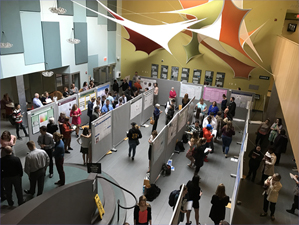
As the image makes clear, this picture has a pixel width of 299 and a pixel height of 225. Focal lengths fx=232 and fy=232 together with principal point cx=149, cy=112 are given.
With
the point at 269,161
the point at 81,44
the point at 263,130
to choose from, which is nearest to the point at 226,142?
the point at 263,130

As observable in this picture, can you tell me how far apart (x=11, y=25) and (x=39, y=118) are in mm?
3941

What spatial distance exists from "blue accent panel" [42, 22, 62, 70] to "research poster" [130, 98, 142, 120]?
15.1 ft

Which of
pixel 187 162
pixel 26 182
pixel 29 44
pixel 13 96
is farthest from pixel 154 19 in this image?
pixel 26 182

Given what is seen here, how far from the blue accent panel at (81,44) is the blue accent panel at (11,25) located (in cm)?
336

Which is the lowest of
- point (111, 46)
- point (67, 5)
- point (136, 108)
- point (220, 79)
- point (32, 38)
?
point (136, 108)

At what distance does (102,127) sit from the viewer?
7.65 meters

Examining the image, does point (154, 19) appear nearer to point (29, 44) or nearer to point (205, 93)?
point (205, 93)

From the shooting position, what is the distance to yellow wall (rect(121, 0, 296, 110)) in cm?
1285

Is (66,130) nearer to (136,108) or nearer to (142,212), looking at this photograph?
(136,108)

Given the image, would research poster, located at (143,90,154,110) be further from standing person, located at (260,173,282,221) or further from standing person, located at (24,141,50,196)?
standing person, located at (260,173,282,221)

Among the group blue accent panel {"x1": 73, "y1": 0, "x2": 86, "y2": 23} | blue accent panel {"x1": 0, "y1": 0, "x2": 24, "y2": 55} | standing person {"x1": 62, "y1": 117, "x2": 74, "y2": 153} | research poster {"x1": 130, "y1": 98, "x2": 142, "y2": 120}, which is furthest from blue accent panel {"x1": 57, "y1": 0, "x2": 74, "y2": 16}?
standing person {"x1": 62, "y1": 117, "x2": 74, "y2": 153}

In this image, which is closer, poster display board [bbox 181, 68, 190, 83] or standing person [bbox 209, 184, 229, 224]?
standing person [bbox 209, 184, 229, 224]

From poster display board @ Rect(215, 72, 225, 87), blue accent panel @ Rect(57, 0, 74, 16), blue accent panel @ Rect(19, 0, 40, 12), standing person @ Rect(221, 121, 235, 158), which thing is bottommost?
standing person @ Rect(221, 121, 235, 158)

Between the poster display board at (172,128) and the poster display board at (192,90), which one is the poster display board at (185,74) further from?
the poster display board at (172,128)
